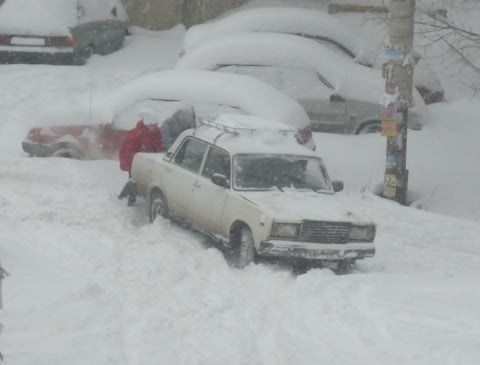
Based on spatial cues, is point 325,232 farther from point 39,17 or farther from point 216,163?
point 39,17

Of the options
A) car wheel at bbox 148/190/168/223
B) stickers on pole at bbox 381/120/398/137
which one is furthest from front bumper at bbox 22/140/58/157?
stickers on pole at bbox 381/120/398/137

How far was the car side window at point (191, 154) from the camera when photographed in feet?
35.8

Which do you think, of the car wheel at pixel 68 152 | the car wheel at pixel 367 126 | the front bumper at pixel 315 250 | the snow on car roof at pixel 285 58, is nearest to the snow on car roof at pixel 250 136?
the front bumper at pixel 315 250

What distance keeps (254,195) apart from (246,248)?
1.99 feet

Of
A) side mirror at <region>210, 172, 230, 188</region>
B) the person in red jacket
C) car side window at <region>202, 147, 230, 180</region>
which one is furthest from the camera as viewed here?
the person in red jacket

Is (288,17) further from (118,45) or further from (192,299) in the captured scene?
(192,299)

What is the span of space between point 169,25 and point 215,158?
47.4ft

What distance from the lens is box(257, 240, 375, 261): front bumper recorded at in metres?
9.27

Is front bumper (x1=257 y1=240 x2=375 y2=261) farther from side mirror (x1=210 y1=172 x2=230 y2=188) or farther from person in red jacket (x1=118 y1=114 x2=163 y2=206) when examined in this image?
person in red jacket (x1=118 y1=114 x2=163 y2=206)

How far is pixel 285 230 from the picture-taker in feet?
30.5

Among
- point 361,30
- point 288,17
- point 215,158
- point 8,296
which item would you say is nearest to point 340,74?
point 288,17

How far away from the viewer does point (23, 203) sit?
11.6 m

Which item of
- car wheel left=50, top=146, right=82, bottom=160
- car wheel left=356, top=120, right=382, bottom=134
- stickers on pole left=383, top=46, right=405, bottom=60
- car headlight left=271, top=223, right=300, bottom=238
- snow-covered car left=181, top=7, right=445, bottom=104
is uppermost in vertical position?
stickers on pole left=383, top=46, right=405, bottom=60

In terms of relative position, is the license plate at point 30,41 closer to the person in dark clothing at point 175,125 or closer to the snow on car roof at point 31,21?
the snow on car roof at point 31,21
